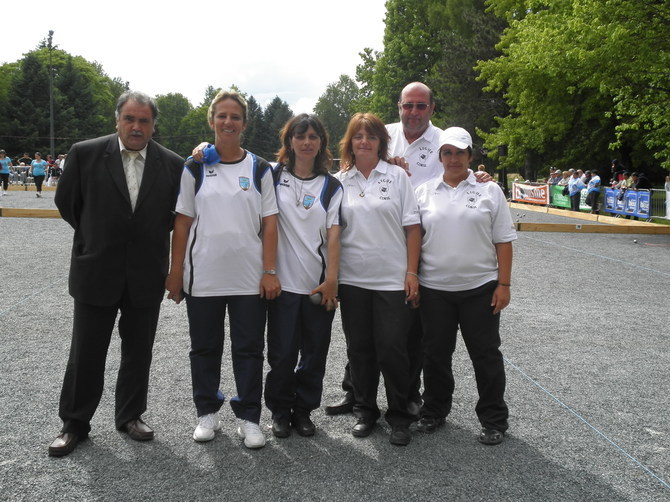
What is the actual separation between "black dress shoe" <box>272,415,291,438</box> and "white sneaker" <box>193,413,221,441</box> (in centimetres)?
33

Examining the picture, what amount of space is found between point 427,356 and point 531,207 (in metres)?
23.8

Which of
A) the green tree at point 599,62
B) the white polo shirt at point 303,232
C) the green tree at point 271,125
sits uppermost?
the green tree at point 271,125

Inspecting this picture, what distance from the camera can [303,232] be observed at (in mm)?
3596

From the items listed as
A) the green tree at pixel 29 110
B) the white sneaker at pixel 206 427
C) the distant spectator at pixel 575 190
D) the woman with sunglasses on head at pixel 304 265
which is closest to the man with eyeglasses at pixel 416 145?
the woman with sunglasses on head at pixel 304 265

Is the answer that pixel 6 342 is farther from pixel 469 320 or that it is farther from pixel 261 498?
pixel 469 320

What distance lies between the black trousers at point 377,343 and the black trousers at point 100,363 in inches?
45.7

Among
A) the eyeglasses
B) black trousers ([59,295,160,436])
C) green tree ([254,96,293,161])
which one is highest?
green tree ([254,96,293,161])

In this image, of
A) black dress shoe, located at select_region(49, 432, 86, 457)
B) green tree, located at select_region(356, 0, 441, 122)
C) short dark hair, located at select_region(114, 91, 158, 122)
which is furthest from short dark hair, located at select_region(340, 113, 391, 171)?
green tree, located at select_region(356, 0, 441, 122)

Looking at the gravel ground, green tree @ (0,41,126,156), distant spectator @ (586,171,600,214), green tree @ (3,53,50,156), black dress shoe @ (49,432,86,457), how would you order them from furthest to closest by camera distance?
1. green tree @ (0,41,126,156)
2. green tree @ (3,53,50,156)
3. distant spectator @ (586,171,600,214)
4. black dress shoe @ (49,432,86,457)
5. the gravel ground

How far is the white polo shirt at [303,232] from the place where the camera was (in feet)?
11.8

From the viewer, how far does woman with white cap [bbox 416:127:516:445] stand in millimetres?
3631

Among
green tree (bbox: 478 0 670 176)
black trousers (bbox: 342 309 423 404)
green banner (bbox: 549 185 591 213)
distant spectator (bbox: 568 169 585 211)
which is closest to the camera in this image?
black trousers (bbox: 342 309 423 404)

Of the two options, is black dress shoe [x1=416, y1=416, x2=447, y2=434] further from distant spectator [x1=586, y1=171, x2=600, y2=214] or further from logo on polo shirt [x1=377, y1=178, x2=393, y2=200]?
distant spectator [x1=586, y1=171, x2=600, y2=214]

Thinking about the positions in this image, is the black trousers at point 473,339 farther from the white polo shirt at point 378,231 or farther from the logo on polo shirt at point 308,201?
the logo on polo shirt at point 308,201
